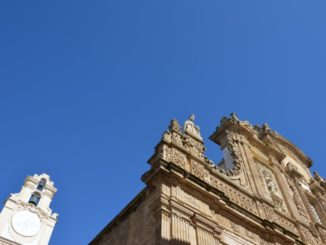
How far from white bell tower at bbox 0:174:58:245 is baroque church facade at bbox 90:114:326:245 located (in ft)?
55.5

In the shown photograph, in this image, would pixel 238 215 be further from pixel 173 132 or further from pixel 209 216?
pixel 173 132

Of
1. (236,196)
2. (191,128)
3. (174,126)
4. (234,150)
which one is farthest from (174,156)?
(234,150)

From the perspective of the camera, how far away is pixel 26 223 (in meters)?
25.8

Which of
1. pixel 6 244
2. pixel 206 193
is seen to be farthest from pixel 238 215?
pixel 6 244

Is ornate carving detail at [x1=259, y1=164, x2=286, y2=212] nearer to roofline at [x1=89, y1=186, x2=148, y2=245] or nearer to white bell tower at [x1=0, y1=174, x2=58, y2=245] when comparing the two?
roofline at [x1=89, y1=186, x2=148, y2=245]

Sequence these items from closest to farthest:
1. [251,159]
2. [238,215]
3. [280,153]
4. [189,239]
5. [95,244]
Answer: [189,239]
[238,215]
[95,244]
[251,159]
[280,153]

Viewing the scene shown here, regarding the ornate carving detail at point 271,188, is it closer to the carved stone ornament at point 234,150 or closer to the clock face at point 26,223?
the carved stone ornament at point 234,150

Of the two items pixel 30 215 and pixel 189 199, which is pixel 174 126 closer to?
pixel 189 199

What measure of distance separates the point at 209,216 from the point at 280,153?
8.17 metres

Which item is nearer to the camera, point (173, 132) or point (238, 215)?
point (238, 215)

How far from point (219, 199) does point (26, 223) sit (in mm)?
20814

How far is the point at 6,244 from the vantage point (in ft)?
75.3

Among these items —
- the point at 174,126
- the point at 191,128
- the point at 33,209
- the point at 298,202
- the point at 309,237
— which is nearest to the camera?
the point at 174,126

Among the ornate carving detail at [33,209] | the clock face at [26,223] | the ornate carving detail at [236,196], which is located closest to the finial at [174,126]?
the ornate carving detail at [236,196]
